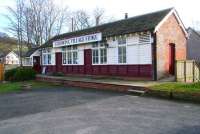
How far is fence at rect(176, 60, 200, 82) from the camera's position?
18.3 meters

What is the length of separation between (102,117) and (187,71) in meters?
11.4

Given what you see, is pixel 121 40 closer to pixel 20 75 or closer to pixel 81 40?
pixel 81 40

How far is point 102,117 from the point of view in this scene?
941 cm

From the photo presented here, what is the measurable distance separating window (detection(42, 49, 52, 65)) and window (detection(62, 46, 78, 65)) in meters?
3.10

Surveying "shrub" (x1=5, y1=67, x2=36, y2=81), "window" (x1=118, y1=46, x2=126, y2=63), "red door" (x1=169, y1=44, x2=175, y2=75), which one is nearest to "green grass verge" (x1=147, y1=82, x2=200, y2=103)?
"red door" (x1=169, y1=44, x2=175, y2=75)

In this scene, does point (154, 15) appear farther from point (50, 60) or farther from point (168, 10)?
point (50, 60)

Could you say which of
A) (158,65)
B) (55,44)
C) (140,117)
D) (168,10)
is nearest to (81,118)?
(140,117)

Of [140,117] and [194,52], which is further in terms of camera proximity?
[194,52]

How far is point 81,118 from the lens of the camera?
30.7 feet

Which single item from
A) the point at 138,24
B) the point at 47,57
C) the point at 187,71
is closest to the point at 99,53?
the point at 138,24

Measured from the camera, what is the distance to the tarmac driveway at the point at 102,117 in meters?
7.82

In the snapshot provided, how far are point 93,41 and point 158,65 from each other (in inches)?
242

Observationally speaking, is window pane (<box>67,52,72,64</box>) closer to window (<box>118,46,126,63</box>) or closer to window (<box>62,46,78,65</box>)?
window (<box>62,46,78,65</box>)

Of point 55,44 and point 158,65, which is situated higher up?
point 55,44
